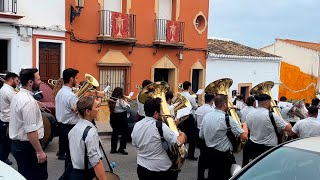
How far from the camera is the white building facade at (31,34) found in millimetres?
11938

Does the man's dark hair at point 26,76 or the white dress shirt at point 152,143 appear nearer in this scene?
the white dress shirt at point 152,143

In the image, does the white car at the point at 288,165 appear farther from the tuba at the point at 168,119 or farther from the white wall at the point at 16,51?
the white wall at the point at 16,51

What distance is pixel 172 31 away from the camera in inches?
647

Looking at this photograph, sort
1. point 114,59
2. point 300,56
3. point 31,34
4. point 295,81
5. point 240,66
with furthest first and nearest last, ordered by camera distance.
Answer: point 300,56, point 295,81, point 240,66, point 114,59, point 31,34

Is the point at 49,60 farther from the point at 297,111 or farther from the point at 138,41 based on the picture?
the point at 297,111

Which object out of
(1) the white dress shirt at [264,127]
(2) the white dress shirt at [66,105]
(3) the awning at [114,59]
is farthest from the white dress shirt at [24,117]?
(3) the awning at [114,59]

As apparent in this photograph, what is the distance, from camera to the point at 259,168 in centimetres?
379

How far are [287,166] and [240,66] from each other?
1704 centimetres

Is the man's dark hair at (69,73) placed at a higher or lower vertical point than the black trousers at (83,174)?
higher

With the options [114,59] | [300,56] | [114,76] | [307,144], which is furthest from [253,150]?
[300,56]

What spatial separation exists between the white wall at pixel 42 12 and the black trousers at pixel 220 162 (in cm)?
847

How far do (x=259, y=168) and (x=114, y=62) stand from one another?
37.4 ft

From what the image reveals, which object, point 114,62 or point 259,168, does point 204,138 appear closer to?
point 259,168

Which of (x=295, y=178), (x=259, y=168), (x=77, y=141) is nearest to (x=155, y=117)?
(x=77, y=141)
